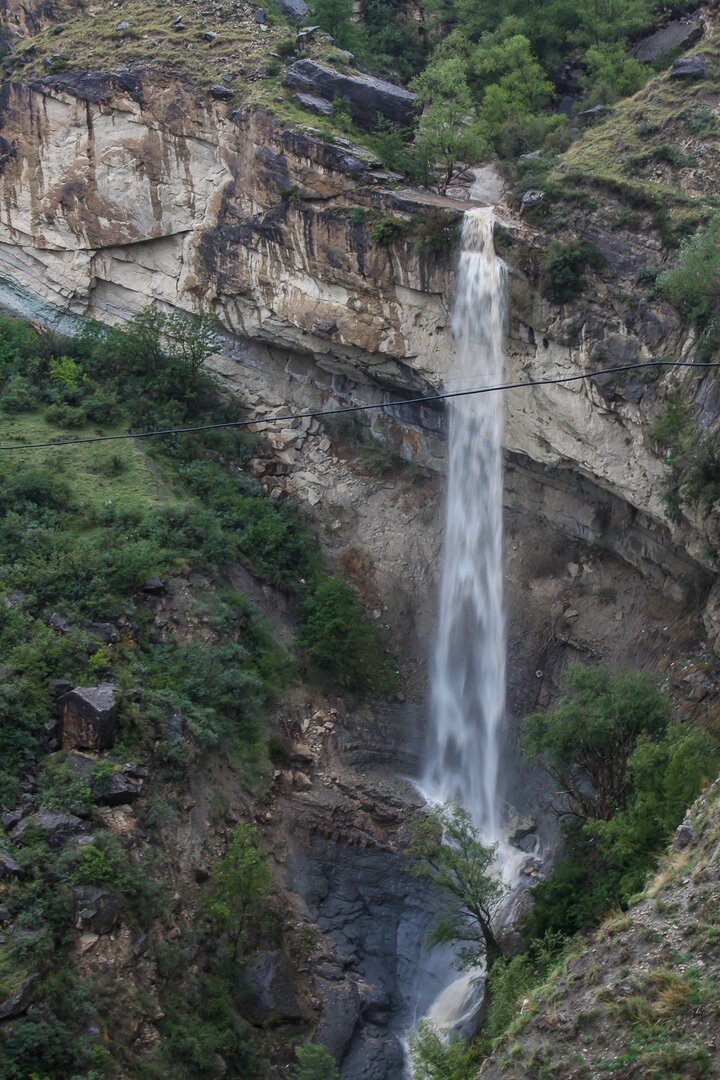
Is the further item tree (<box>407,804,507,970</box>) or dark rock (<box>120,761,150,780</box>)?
dark rock (<box>120,761,150,780</box>)

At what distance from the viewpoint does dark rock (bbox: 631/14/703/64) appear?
35.0 m

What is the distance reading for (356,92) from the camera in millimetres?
33500

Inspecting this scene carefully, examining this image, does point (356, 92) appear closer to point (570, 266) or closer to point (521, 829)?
point (570, 266)

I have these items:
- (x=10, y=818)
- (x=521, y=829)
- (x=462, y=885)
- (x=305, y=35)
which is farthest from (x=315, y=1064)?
(x=305, y=35)

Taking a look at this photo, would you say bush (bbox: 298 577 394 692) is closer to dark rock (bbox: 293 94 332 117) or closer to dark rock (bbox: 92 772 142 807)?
dark rock (bbox: 92 772 142 807)

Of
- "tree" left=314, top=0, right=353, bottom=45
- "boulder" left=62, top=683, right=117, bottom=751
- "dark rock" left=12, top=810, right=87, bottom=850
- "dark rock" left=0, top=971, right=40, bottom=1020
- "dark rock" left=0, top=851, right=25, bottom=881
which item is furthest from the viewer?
"tree" left=314, top=0, right=353, bottom=45

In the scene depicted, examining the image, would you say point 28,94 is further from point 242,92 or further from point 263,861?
point 263,861

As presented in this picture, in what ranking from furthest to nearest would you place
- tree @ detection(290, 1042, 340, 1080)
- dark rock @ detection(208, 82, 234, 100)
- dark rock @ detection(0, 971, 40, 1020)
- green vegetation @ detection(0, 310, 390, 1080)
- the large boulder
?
1. the large boulder
2. dark rock @ detection(208, 82, 234, 100)
3. tree @ detection(290, 1042, 340, 1080)
4. green vegetation @ detection(0, 310, 390, 1080)
5. dark rock @ detection(0, 971, 40, 1020)

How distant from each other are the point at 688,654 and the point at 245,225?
16956mm

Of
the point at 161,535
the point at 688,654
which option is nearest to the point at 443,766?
the point at 688,654

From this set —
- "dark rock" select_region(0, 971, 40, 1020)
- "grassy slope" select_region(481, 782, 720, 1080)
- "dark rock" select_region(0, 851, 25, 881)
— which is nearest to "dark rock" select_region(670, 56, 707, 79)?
"grassy slope" select_region(481, 782, 720, 1080)

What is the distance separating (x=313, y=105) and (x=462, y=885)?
2186cm

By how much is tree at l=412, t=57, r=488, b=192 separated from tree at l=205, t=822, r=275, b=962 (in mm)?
19224

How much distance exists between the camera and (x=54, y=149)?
35.2 metres
